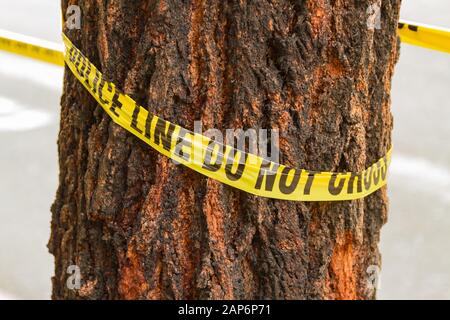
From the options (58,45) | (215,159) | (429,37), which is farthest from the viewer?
(58,45)

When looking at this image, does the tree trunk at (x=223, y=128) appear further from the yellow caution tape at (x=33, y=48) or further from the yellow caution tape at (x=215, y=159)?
the yellow caution tape at (x=33, y=48)

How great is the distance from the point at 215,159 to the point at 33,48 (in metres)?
1.15

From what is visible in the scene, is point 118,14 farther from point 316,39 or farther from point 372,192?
point 372,192

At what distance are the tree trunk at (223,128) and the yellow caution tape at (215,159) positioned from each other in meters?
0.02

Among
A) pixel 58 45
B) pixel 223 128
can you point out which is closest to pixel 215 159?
pixel 223 128

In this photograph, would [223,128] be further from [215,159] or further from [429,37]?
[429,37]

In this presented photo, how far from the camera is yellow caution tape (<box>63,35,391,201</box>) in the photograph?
1271 mm

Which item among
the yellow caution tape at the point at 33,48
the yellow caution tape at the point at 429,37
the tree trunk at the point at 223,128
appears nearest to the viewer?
the tree trunk at the point at 223,128

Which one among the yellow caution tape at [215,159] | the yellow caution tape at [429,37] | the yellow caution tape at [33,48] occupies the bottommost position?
the yellow caution tape at [215,159]

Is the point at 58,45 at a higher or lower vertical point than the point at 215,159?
higher

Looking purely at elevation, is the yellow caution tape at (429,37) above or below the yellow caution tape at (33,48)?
above

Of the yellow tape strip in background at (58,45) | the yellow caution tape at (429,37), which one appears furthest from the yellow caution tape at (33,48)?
the yellow caution tape at (429,37)

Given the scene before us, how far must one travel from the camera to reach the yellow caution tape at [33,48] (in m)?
2.17

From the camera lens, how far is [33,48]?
7.39 ft
